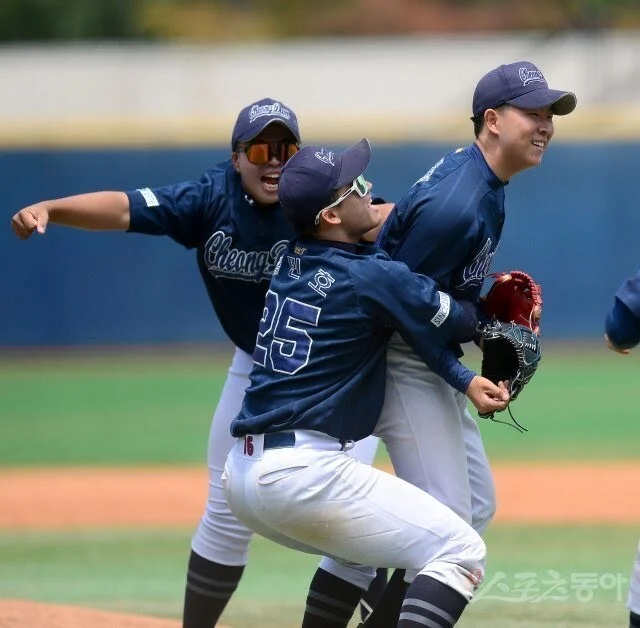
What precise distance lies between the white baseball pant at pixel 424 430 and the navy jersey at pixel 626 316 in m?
0.58

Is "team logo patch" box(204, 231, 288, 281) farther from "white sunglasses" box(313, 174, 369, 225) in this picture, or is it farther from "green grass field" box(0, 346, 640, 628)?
"green grass field" box(0, 346, 640, 628)

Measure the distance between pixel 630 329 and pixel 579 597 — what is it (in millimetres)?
2088

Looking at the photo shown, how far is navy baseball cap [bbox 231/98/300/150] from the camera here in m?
4.24

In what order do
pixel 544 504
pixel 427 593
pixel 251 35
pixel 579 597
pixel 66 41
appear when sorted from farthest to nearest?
pixel 251 35 → pixel 66 41 → pixel 544 504 → pixel 579 597 → pixel 427 593

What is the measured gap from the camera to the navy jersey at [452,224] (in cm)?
364

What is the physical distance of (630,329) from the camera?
341cm

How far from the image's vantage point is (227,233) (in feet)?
14.4

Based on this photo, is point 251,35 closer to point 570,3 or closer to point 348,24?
point 348,24

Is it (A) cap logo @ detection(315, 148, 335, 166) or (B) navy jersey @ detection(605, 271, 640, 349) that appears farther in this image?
(A) cap logo @ detection(315, 148, 335, 166)

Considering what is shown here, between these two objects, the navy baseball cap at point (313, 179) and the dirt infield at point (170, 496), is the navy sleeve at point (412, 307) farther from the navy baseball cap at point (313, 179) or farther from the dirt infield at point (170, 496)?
the dirt infield at point (170, 496)

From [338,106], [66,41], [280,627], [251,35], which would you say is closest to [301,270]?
[280,627]

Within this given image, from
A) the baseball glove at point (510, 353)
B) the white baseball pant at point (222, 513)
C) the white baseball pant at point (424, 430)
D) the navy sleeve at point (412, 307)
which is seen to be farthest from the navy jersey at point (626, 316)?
the white baseball pant at point (222, 513)

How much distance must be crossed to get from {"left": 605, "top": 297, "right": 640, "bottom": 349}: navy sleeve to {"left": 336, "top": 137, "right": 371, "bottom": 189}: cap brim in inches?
31.6

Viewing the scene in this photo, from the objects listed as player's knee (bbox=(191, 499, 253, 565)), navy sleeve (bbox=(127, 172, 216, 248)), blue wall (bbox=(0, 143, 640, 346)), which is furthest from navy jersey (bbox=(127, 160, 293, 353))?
blue wall (bbox=(0, 143, 640, 346))
